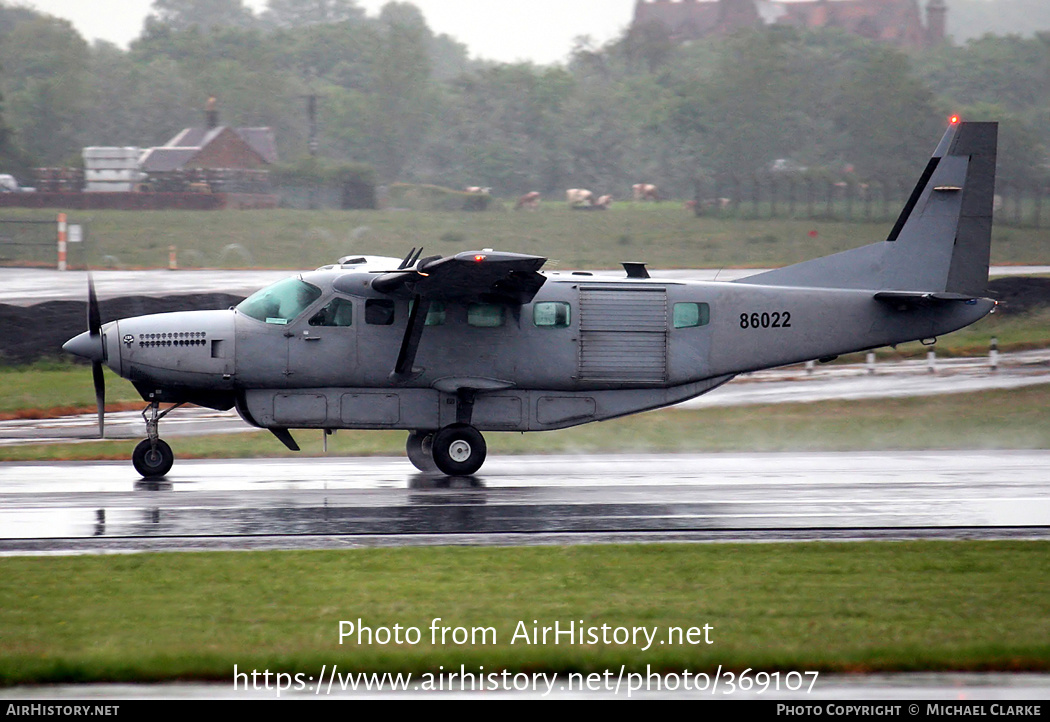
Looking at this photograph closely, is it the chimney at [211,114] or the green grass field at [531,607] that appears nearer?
the green grass field at [531,607]

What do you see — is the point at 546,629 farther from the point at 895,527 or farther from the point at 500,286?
the point at 500,286

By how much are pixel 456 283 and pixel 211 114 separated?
144 ft

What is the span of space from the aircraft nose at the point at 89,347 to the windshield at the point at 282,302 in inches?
79.7

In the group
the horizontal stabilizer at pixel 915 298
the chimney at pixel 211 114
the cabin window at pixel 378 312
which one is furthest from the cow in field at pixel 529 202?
the cabin window at pixel 378 312

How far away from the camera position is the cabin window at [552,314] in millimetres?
17281

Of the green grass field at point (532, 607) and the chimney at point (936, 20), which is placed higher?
the chimney at point (936, 20)

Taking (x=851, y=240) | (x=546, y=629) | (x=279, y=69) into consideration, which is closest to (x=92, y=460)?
(x=546, y=629)

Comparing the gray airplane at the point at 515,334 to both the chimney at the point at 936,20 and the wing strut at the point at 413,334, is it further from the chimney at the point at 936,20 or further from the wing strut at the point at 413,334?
the chimney at the point at 936,20

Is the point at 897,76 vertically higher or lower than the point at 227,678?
higher

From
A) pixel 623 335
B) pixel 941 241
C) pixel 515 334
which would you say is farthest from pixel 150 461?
pixel 941 241

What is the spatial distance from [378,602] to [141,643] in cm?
185

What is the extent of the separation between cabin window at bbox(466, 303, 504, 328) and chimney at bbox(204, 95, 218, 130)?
4193 centimetres

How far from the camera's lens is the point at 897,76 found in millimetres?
39812
